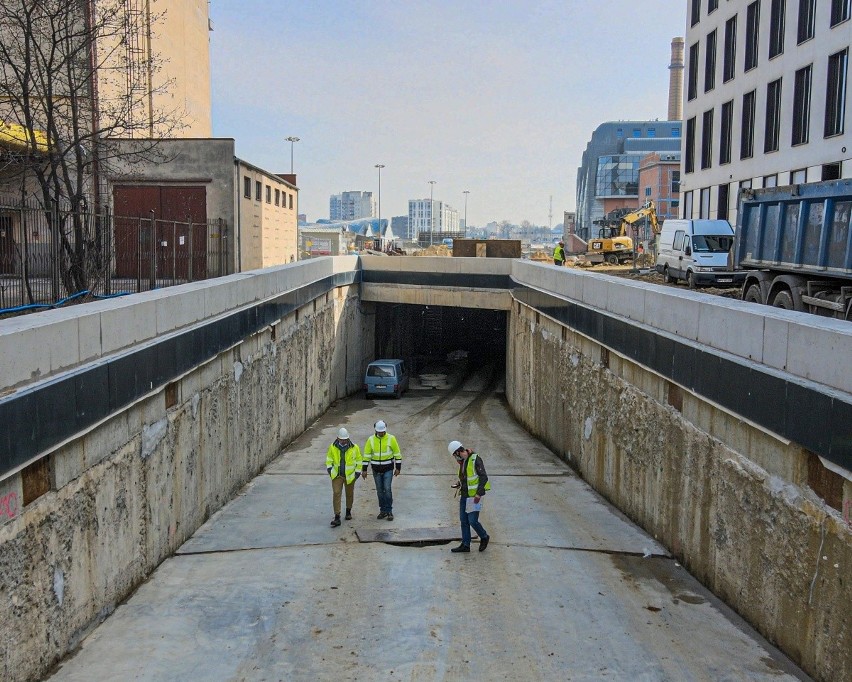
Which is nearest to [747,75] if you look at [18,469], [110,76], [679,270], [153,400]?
[679,270]

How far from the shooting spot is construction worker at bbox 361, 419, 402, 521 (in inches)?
595

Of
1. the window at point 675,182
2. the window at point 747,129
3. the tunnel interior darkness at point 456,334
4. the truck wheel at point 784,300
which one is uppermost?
Result: the window at point 675,182

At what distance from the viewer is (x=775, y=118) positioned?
111 feet

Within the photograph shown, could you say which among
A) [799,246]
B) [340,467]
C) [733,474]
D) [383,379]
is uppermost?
[799,246]

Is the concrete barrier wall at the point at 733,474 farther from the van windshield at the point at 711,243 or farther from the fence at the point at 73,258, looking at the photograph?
the van windshield at the point at 711,243

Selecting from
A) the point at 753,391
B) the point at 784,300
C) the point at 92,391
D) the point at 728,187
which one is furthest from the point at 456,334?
the point at 92,391

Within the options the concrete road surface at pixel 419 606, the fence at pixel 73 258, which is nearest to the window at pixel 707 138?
the fence at pixel 73 258

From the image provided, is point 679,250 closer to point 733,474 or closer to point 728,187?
point 728,187

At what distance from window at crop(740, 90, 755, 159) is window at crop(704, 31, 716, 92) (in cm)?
442

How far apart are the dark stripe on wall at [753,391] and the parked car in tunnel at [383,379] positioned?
19.5 metres

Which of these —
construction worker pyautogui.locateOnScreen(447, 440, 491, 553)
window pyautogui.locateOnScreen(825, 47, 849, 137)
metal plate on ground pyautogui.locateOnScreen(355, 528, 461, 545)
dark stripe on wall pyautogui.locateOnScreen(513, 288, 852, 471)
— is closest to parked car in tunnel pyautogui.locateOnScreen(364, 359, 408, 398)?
window pyautogui.locateOnScreen(825, 47, 849, 137)

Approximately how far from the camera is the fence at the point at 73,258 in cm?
1398

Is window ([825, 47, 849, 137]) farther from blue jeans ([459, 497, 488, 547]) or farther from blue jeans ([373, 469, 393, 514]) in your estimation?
blue jeans ([459, 497, 488, 547])

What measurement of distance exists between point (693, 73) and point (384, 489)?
35.8m
